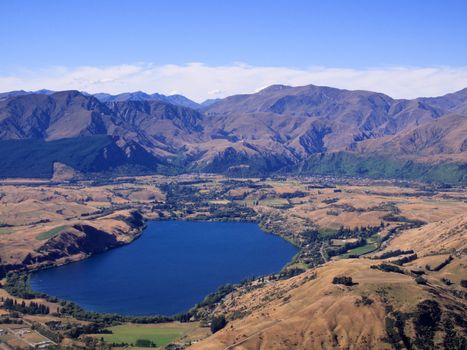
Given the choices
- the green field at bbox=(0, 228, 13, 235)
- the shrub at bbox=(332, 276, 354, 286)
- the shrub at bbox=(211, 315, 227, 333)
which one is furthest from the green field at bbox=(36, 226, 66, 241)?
the shrub at bbox=(332, 276, 354, 286)

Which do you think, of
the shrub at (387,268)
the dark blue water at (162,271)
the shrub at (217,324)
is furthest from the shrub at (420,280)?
the dark blue water at (162,271)

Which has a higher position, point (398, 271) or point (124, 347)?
point (398, 271)

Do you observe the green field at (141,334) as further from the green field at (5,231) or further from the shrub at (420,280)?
the green field at (5,231)

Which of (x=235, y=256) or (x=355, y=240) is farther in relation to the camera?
(x=355, y=240)

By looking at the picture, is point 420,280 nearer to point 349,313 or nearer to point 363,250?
point 349,313

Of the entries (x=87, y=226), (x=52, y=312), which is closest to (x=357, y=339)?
(x=52, y=312)

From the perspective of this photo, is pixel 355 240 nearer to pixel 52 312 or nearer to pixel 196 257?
pixel 196 257

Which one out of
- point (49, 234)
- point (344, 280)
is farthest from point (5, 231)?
point (344, 280)
